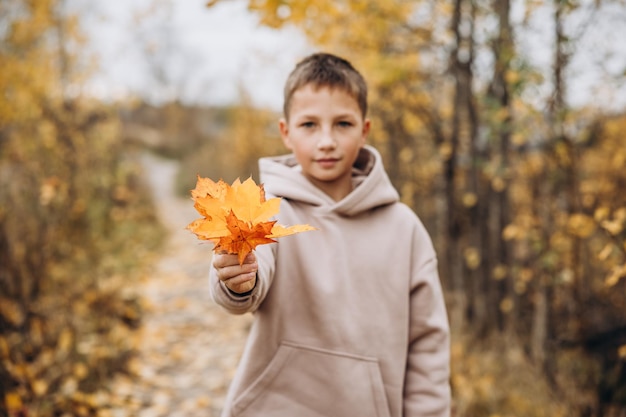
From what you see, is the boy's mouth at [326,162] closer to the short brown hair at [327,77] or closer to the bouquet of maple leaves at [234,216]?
the short brown hair at [327,77]

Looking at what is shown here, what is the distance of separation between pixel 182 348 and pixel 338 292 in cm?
329

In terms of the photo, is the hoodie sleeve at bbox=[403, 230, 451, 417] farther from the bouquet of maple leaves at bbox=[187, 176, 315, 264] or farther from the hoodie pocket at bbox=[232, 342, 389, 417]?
the bouquet of maple leaves at bbox=[187, 176, 315, 264]

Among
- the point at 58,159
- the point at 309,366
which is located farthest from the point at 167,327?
the point at 309,366

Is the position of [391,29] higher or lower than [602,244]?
higher

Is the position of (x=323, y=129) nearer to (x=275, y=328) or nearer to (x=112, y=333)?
(x=275, y=328)

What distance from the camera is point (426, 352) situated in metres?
1.50

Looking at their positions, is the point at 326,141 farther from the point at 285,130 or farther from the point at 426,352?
the point at 426,352

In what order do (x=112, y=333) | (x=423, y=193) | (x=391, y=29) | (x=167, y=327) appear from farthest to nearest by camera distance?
(x=423, y=193)
(x=167, y=327)
(x=391, y=29)
(x=112, y=333)

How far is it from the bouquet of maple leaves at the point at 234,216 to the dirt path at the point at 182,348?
47.2 inches

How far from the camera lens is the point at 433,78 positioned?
446 centimetres

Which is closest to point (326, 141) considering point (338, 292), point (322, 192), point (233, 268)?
point (322, 192)

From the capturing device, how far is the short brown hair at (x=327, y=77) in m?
1.46

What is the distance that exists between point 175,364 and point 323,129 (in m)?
3.11

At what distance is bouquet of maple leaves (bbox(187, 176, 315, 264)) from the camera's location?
0.90 meters
